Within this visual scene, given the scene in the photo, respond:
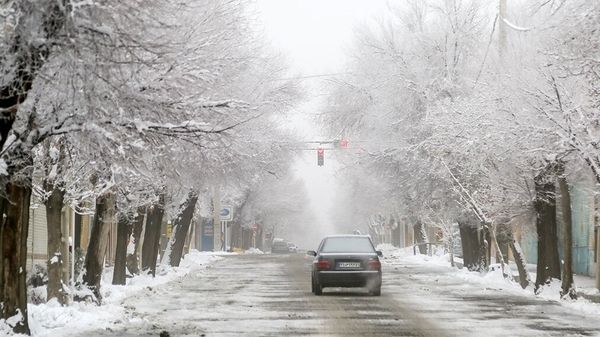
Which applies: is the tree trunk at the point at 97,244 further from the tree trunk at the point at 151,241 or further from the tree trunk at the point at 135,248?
the tree trunk at the point at 151,241

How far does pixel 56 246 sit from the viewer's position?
20.3m

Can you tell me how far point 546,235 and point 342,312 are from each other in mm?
9095

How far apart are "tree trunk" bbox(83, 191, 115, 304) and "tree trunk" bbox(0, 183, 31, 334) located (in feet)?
23.7

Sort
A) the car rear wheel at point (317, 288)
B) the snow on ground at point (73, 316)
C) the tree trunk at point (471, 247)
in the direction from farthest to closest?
1. the tree trunk at point (471, 247)
2. the car rear wheel at point (317, 288)
3. the snow on ground at point (73, 316)

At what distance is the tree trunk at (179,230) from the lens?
42106mm

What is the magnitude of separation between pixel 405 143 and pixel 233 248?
49.3m

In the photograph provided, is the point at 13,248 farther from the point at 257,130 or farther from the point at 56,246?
the point at 257,130

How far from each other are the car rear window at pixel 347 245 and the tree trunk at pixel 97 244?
641 cm

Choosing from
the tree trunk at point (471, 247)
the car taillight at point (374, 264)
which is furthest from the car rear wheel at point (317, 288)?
the tree trunk at point (471, 247)

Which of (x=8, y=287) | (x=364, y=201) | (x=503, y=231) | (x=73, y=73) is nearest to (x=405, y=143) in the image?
(x=503, y=231)

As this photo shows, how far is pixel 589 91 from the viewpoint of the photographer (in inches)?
790

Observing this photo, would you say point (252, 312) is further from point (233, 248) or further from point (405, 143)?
point (233, 248)

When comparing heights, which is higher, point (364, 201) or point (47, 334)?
point (364, 201)

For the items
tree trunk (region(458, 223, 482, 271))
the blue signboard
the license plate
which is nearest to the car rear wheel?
the license plate
